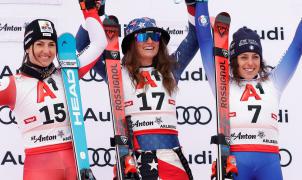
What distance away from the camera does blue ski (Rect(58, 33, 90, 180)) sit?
15.2ft

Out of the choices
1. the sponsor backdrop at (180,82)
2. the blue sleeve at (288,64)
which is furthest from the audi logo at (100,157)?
the blue sleeve at (288,64)

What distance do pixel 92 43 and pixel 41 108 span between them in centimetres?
59

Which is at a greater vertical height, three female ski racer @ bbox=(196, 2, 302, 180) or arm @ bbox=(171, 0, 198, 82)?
arm @ bbox=(171, 0, 198, 82)

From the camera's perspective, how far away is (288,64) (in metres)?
5.16

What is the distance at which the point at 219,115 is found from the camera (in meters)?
4.91

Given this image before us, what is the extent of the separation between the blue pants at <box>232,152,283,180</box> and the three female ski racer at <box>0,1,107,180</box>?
1136 millimetres

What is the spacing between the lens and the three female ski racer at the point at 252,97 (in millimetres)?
4922

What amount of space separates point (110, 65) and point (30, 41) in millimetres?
584

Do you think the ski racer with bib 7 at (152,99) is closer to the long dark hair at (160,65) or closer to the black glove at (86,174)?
the long dark hair at (160,65)

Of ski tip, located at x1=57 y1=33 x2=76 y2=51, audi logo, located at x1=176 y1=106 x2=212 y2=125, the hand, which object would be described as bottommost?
audi logo, located at x1=176 y1=106 x2=212 y2=125

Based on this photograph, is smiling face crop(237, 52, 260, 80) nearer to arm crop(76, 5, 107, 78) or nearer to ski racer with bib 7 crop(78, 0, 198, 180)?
ski racer with bib 7 crop(78, 0, 198, 180)

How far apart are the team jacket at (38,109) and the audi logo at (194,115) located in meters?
1.46

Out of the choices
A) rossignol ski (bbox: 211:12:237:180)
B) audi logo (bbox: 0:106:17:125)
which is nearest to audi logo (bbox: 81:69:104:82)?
audi logo (bbox: 0:106:17:125)

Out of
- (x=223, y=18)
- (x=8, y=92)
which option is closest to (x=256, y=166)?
(x=223, y=18)
